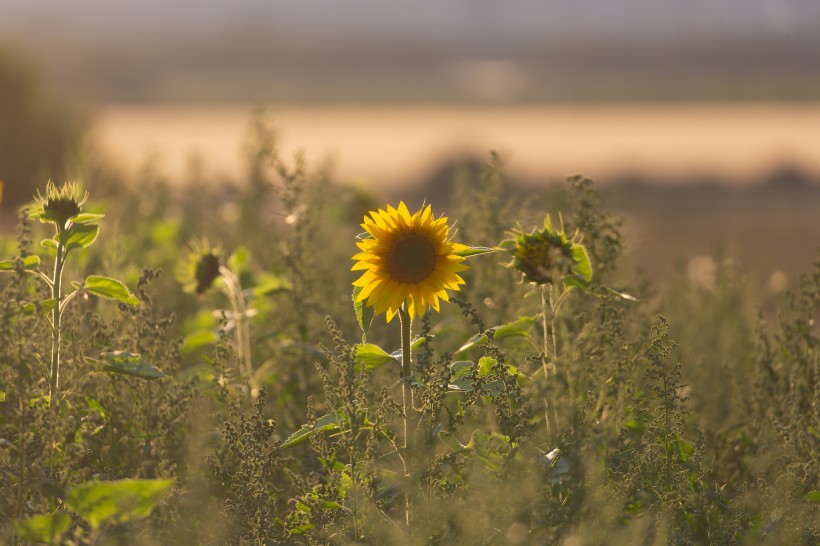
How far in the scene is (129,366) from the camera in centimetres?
235

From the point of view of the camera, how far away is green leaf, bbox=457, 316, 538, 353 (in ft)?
8.11

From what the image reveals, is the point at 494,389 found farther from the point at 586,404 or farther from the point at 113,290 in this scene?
the point at 113,290

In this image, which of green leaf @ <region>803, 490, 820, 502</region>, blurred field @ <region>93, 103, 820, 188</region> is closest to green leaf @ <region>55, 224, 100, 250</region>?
green leaf @ <region>803, 490, 820, 502</region>

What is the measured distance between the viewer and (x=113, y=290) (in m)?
2.42

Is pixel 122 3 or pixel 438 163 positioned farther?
pixel 122 3

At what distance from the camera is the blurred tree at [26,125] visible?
36.5 ft

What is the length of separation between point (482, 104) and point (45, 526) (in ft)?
118

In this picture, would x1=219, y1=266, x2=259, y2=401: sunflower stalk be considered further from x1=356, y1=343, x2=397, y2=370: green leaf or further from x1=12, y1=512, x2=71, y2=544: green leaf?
x1=12, y1=512, x2=71, y2=544: green leaf

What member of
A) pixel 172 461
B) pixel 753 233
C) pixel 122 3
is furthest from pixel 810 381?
pixel 122 3

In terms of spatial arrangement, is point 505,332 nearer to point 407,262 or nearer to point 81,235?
point 407,262

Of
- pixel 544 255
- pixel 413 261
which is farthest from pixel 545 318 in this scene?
pixel 413 261

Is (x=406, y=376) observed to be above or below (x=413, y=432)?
above

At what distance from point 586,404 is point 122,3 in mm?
132027

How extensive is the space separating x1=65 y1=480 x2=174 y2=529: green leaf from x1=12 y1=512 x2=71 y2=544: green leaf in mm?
52
